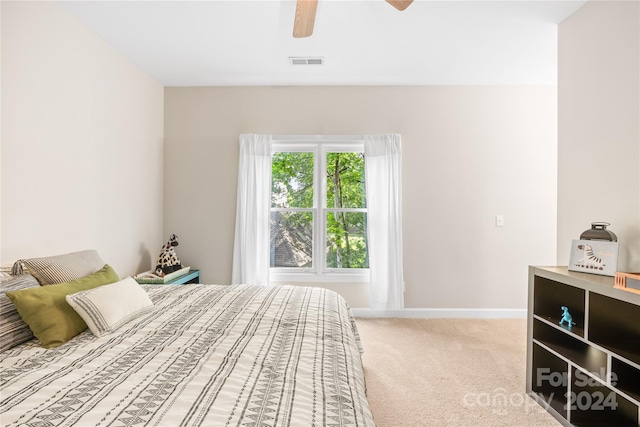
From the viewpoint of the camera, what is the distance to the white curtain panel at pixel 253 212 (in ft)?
11.5

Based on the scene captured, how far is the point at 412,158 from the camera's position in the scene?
141 inches

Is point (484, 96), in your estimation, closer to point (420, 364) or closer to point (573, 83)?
point (573, 83)

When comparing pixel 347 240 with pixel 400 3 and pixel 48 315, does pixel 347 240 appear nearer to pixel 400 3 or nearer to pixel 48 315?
pixel 400 3

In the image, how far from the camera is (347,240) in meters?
3.68

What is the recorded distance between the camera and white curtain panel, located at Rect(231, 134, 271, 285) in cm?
352

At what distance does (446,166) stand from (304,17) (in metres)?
2.36

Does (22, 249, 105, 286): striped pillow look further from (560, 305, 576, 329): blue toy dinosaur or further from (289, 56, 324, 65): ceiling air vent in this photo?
(560, 305, 576, 329): blue toy dinosaur

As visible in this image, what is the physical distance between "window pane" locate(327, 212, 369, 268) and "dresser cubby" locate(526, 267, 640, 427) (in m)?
1.79

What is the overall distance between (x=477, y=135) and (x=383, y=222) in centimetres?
142

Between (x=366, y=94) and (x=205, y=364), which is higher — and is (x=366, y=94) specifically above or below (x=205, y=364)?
above

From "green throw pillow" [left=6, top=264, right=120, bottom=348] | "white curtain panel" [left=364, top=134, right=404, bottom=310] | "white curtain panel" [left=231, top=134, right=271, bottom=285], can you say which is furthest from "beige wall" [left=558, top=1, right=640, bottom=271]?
"green throw pillow" [left=6, top=264, right=120, bottom=348]

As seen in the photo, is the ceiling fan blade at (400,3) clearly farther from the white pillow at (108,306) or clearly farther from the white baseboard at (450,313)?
the white baseboard at (450,313)

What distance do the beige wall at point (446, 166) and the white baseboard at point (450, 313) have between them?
0.18 ft

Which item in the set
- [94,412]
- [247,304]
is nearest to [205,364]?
[94,412]
